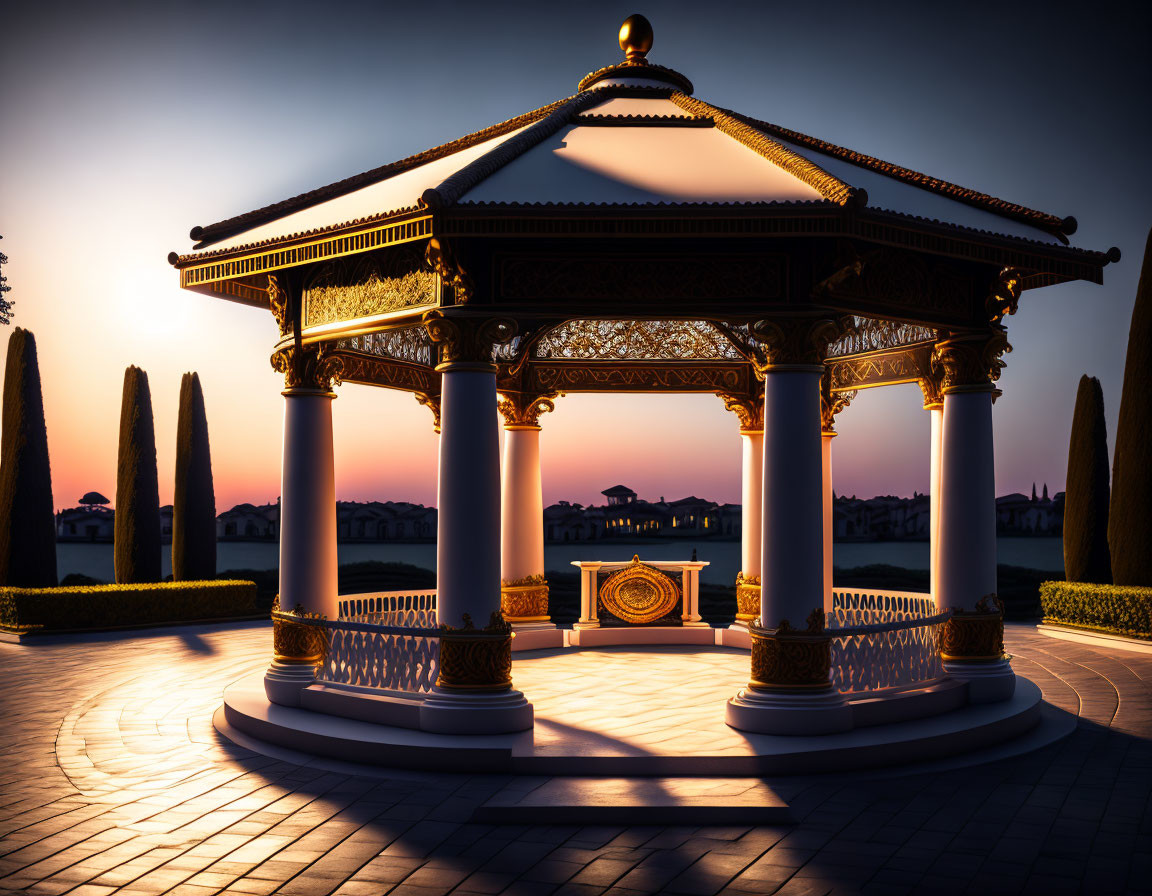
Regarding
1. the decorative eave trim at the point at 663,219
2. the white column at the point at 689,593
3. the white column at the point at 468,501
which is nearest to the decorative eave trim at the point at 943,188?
the decorative eave trim at the point at 663,219

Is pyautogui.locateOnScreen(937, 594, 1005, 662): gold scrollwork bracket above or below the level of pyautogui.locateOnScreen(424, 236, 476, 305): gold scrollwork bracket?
below

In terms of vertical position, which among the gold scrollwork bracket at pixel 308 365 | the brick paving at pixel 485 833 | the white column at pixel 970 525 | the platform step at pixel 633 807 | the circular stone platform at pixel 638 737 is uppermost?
the gold scrollwork bracket at pixel 308 365

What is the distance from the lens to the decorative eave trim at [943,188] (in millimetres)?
12219

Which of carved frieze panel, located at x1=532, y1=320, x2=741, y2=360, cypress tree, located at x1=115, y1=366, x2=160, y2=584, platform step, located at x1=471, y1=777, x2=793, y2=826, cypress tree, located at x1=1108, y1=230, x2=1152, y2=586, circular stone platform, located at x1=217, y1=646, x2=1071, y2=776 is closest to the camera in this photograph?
platform step, located at x1=471, y1=777, x2=793, y2=826

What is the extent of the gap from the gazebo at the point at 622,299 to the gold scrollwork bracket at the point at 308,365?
26 mm

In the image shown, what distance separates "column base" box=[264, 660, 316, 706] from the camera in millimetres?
11148

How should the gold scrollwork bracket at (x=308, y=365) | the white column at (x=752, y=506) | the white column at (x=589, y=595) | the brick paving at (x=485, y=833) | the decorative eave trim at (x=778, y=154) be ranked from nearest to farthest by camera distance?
the brick paving at (x=485, y=833), the decorative eave trim at (x=778, y=154), the gold scrollwork bracket at (x=308, y=365), the white column at (x=752, y=506), the white column at (x=589, y=595)

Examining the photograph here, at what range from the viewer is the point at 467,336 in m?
9.86

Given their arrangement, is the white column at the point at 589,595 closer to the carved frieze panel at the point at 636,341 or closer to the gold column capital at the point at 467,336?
the carved frieze panel at the point at 636,341

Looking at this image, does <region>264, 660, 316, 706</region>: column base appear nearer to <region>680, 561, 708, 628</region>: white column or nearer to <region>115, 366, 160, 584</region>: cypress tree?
<region>680, 561, 708, 628</region>: white column

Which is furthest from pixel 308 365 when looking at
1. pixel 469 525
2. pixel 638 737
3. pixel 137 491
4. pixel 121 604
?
pixel 137 491

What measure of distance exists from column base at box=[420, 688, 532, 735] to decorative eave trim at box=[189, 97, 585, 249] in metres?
6.41

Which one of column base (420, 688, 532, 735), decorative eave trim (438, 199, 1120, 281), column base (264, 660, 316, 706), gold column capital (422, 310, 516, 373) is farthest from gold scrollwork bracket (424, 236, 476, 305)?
column base (264, 660, 316, 706)

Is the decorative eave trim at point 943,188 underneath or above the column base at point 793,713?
above
